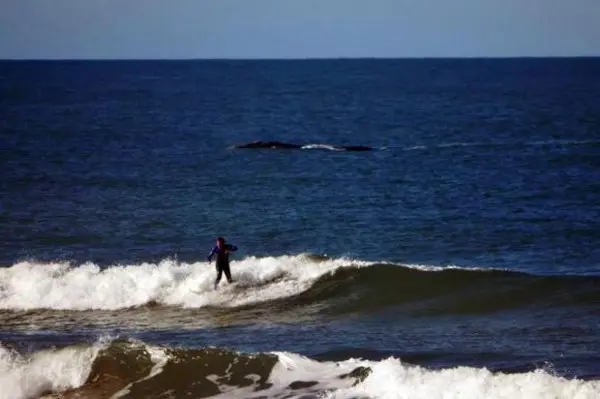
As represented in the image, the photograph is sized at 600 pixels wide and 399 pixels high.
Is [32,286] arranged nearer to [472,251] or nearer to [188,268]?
[188,268]

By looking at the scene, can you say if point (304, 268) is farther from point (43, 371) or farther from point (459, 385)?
point (459, 385)

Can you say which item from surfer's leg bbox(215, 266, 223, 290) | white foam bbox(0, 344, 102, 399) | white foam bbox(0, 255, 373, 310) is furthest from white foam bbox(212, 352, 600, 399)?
surfer's leg bbox(215, 266, 223, 290)

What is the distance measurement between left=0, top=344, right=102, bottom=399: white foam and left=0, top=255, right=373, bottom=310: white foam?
Result: 637 centimetres

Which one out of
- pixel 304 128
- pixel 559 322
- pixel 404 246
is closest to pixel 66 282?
pixel 404 246

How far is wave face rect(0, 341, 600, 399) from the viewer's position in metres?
21.1

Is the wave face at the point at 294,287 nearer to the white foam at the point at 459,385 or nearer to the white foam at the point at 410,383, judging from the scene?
the white foam at the point at 410,383

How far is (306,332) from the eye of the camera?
86.8 ft

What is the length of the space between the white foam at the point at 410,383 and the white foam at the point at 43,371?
10.7 feet

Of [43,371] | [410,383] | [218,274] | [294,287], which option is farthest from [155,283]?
[410,383]

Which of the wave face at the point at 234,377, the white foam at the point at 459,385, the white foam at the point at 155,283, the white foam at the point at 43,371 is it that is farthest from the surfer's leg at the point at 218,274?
the white foam at the point at 459,385

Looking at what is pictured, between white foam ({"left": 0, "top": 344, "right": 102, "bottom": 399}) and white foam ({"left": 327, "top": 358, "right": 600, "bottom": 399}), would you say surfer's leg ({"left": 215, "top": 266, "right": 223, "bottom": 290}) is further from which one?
white foam ({"left": 327, "top": 358, "right": 600, "bottom": 399})

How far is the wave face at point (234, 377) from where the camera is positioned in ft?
69.4

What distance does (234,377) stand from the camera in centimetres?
2300

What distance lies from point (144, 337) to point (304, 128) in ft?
189
